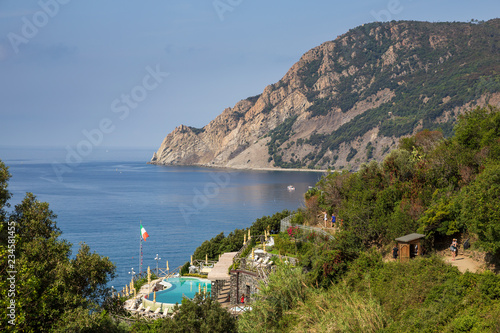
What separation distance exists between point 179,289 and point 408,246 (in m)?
17.4

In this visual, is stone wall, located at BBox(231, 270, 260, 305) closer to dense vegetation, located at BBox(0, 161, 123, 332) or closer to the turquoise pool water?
the turquoise pool water

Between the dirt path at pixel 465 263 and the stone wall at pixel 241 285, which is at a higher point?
the dirt path at pixel 465 263

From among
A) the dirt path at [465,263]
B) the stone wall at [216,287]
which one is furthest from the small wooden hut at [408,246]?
the stone wall at [216,287]

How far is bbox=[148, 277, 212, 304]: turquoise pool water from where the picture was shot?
102ft

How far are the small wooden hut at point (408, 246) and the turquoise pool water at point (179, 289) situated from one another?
14.4 metres

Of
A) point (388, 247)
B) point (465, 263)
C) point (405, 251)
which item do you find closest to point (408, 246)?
point (405, 251)

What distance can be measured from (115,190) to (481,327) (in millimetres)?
131537

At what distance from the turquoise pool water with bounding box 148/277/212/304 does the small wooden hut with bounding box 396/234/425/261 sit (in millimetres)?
14425

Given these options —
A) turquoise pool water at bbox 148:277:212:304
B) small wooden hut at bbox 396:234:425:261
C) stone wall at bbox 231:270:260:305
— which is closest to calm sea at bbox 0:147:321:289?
turquoise pool water at bbox 148:277:212:304

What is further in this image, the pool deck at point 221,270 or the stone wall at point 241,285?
the pool deck at point 221,270

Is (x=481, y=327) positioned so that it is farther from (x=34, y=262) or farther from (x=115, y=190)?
(x=115, y=190)

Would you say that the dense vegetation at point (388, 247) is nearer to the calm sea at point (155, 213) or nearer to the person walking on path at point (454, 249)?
the person walking on path at point (454, 249)

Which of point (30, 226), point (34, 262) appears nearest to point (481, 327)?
point (34, 262)

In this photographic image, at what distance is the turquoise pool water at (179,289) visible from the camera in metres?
31.0
